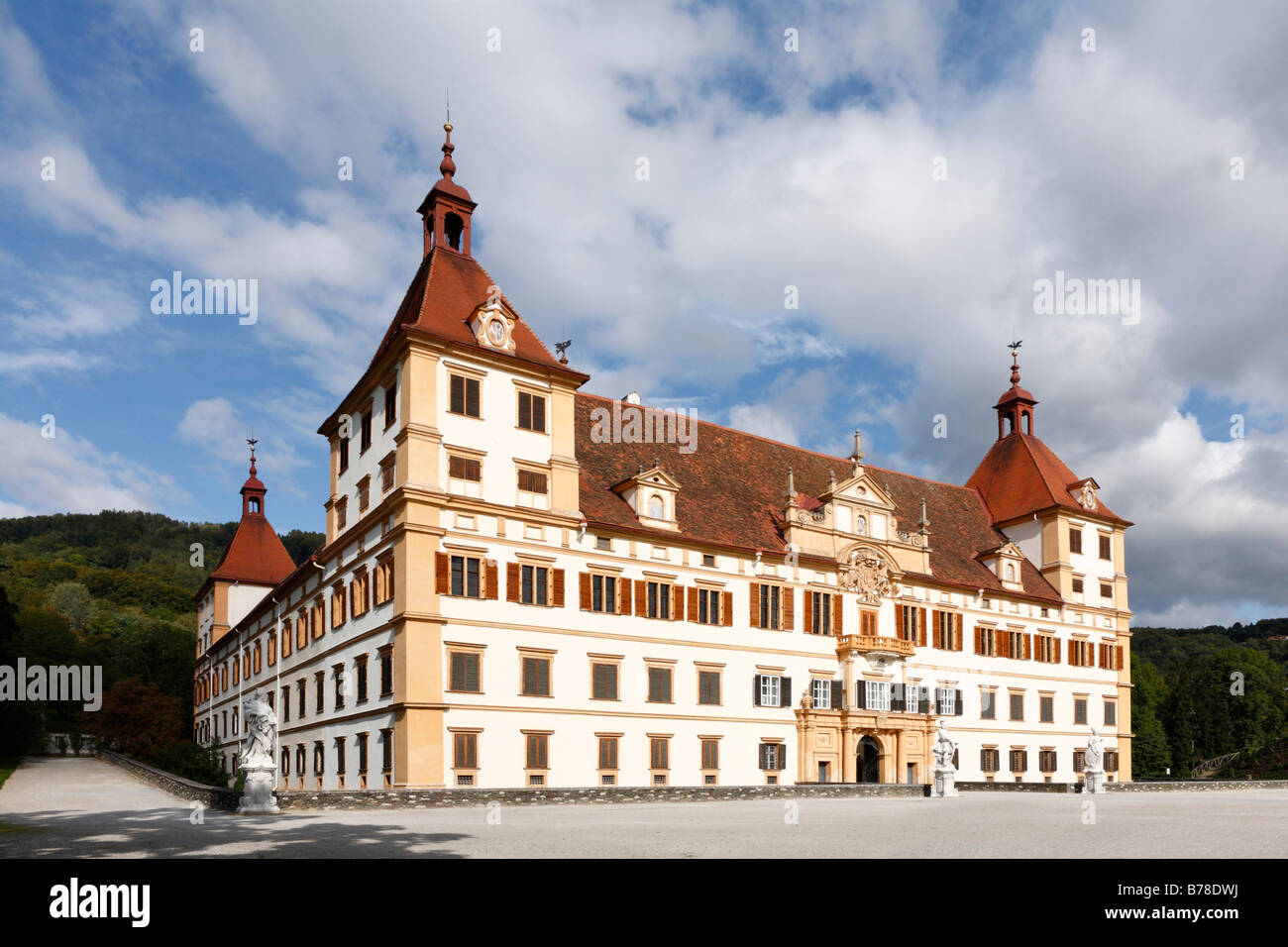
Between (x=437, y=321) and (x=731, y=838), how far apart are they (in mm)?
25598

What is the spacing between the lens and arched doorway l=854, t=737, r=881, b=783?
4759cm

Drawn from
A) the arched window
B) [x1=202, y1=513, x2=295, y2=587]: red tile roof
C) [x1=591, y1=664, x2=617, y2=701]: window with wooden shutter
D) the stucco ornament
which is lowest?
[x1=591, y1=664, x2=617, y2=701]: window with wooden shutter

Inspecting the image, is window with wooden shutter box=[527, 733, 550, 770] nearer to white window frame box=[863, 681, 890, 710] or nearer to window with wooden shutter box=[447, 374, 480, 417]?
window with wooden shutter box=[447, 374, 480, 417]

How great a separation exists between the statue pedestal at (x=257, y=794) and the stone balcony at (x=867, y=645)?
91.9 feet

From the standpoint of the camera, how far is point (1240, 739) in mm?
92312

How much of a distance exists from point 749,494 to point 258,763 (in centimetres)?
2824

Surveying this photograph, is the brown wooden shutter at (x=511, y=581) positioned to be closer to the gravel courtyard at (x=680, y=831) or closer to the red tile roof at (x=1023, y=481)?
the gravel courtyard at (x=680, y=831)

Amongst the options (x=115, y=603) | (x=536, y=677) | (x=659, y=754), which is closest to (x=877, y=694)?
(x=659, y=754)

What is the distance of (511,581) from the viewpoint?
38.4m

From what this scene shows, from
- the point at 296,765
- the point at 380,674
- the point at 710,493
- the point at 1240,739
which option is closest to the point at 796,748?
the point at 710,493

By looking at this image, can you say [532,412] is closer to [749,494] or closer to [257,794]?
[749,494]

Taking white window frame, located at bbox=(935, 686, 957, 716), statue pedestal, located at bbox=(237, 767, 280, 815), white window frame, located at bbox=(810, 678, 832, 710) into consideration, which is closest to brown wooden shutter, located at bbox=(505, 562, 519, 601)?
statue pedestal, located at bbox=(237, 767, 280, 815)

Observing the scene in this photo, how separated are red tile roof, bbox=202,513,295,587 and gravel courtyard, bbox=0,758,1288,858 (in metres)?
40.2
